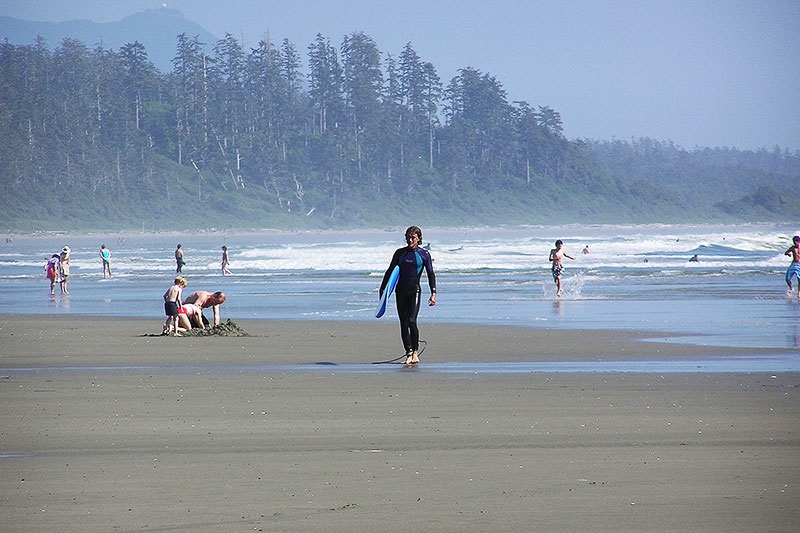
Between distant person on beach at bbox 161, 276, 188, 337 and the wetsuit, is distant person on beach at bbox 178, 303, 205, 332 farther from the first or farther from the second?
the wetsuit

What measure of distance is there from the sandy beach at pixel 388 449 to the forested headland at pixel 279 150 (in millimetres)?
104326

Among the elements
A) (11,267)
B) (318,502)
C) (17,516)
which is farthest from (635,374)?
(11,267)

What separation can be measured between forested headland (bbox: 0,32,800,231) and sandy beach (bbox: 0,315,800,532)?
104326mm

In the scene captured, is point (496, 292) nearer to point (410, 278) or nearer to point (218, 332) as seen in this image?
point (218, 332)

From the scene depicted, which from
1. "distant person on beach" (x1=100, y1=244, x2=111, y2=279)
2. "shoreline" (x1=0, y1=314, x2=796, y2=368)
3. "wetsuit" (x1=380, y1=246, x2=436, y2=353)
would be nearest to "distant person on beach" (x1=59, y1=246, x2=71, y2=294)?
"distant person on beach" (x1=100, y1=244, x2=111, y2=279)

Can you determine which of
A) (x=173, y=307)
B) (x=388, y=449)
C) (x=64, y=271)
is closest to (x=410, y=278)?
(x=173, y=307)

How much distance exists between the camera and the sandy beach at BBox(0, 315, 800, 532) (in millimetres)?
5391

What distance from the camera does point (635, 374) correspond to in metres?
10.9

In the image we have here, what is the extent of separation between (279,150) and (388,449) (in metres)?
130

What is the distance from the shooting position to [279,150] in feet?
445

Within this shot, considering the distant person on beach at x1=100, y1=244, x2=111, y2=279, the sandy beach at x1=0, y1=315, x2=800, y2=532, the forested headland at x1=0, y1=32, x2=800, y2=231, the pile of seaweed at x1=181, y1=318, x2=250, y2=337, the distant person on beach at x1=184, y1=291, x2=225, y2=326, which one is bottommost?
the sandy beach at x1=0, y1=315, x2=800, y2=532

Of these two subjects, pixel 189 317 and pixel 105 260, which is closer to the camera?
pixel 189 317

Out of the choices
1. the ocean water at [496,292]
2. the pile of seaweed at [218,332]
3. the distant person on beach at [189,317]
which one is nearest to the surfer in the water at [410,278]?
the pile of seaweed at [218,332]

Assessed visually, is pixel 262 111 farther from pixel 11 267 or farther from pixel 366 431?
pixel 366 431
